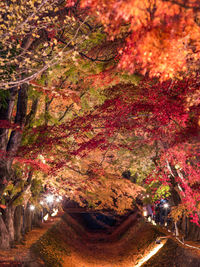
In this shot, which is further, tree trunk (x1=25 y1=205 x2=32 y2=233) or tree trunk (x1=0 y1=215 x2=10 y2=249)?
tree trunk (x1=25 y1=205 x2=32 y2=233)

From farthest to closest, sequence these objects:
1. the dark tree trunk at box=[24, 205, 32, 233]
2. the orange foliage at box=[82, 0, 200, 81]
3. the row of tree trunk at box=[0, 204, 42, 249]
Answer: the dark tree trunk at box=[24, 205, 32, 233]
the row of tree trunk at box=[0, 204, 42, 249]
the orange foliage at box=[82, 0, 200, 81]

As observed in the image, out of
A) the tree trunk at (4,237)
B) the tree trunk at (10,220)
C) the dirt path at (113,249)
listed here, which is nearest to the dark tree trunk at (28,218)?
the dirt path at (113,249)

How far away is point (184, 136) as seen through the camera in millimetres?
9500

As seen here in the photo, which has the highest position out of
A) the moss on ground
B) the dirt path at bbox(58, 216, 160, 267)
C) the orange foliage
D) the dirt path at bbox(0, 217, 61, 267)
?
the orange foliage

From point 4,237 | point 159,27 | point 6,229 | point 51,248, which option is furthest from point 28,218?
point 159,27

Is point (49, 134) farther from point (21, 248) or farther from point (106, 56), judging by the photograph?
point (21, 248)

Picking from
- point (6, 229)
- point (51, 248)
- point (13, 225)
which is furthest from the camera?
point (51, 248)

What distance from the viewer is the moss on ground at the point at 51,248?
53.9 feet

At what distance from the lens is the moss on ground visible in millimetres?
16431

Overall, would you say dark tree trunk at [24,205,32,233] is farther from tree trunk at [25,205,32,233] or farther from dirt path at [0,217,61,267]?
dirt path at [0,217,61,267]

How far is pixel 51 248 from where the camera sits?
19.0 metres

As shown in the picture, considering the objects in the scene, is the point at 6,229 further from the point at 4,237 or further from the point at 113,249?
the point at 113,249

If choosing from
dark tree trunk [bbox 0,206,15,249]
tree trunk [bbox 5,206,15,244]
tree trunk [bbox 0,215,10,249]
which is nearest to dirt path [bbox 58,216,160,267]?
tree trunk [bbox 5,206,15,244]

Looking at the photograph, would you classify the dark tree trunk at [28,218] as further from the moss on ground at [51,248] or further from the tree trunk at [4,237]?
the tree trunk at [4,237]
